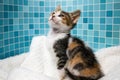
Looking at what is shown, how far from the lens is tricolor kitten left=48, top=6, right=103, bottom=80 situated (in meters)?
0.80

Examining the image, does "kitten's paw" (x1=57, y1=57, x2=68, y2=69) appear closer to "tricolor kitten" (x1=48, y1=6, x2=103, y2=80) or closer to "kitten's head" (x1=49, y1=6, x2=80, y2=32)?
"tricolor kitten" (x1=48, y1=6, x2=103, y2=80)

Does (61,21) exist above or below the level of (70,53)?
above

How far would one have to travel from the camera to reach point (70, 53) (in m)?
0.86

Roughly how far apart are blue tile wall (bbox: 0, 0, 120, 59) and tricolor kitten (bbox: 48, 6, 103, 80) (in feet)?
1.01

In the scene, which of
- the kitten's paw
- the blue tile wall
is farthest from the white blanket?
the blue tile wall

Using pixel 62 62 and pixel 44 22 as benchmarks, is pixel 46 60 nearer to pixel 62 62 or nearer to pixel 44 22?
pixel 62 62

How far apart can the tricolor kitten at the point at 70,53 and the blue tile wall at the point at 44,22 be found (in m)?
0.31

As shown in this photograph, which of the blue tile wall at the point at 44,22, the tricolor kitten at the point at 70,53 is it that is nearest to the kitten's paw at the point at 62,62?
the tricolor kitten at the point at 70,53

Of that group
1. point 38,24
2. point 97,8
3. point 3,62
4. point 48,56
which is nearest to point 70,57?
point 48,56

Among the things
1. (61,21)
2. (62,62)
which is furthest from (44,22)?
(62,62)

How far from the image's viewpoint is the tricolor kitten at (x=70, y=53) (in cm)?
80

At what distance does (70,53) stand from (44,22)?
0.66 metres

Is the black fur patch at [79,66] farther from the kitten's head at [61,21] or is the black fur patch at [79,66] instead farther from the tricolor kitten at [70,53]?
the kitten's head at [61,21]

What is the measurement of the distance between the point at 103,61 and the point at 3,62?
52cm
